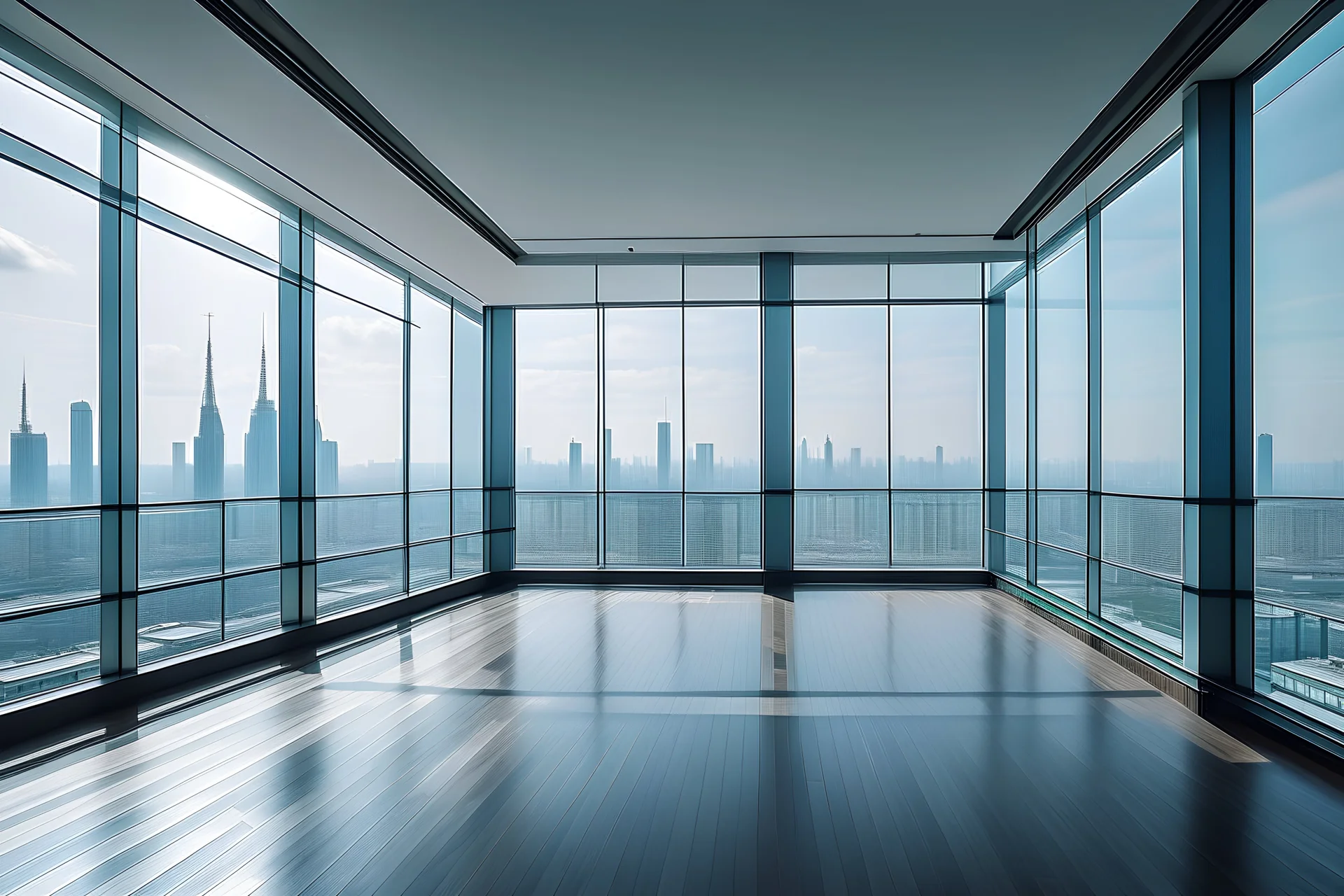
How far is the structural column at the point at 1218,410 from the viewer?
3.87 meters

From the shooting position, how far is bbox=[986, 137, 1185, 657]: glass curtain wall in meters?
5.56

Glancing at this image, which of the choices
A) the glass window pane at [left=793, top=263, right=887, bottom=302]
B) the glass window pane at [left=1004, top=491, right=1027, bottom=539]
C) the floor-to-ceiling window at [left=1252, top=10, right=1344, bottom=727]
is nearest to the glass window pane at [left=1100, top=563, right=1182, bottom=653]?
the floor-to-ceiling window at [left=1252, top=10, right=1344, bottom=727]

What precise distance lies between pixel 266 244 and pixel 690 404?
15.3ft

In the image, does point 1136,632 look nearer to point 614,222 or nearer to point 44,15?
point 614,222

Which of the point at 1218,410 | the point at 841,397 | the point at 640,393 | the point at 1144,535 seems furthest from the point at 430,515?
the point at 1144,535

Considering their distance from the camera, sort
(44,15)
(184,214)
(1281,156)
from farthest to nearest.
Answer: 1. (184,214)
2. (1281,156)
3. (44,15)

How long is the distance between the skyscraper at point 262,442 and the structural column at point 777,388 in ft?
15.3

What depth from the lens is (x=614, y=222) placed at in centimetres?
671

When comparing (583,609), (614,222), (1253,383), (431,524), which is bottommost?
(583,609)

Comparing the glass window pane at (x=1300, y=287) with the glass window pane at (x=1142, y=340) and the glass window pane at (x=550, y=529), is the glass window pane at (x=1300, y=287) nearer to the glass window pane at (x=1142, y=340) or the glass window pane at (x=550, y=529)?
the glass window pane at (x=1142, y=340)

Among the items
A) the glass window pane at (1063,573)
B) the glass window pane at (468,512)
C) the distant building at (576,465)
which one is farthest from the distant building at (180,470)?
the glass window pane at (1063,573)

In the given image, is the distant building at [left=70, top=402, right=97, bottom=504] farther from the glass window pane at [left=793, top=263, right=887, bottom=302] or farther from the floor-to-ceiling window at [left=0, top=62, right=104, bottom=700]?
the glass window pane at [left=793, top=263, right=887, bottom=302]

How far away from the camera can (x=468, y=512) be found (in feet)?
28.2

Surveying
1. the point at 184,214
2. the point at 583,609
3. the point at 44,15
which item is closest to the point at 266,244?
Answer: the point at 184,214
